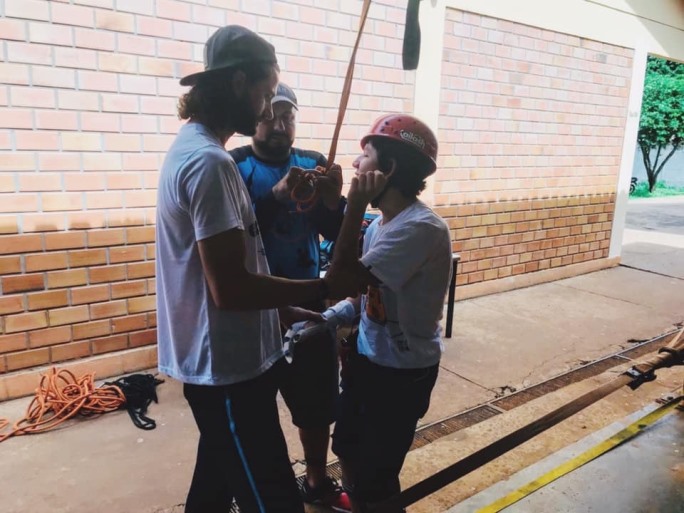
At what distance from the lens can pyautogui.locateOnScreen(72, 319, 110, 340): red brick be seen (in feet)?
11.7

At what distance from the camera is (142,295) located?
3779mm

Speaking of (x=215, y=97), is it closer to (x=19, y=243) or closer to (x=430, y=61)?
(x=19, y=243)

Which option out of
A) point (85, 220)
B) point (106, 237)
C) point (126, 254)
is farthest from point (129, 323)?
point (85, 220)

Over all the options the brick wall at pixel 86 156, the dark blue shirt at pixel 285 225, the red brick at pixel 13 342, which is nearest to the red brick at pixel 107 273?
the brick wall at pixel 86 156

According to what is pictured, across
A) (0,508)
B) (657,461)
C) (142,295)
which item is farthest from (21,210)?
(657,461)

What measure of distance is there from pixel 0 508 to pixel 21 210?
1.70 meters

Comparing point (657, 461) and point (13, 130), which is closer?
point (657, 461)

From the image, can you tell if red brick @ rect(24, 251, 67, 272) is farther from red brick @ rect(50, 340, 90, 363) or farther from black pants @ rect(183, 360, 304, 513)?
black pants @ rect(183, 360, 304, 513)

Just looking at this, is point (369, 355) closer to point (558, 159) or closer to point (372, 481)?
point (372, 481)

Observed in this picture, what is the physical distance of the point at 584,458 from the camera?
9.25 feet

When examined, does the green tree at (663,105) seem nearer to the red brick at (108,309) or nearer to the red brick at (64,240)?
the red brick at (108,309)

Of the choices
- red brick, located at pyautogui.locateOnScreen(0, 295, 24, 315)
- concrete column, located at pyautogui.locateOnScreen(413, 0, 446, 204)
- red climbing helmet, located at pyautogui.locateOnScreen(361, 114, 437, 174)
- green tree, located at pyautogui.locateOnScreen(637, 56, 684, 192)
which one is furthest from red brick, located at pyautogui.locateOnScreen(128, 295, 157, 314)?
green tree, located at pyautogui.locateOnScreen(637, 56, 684, 192)

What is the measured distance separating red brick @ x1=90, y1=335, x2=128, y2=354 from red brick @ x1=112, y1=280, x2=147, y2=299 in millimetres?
303

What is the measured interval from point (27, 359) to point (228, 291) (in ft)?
8.96
